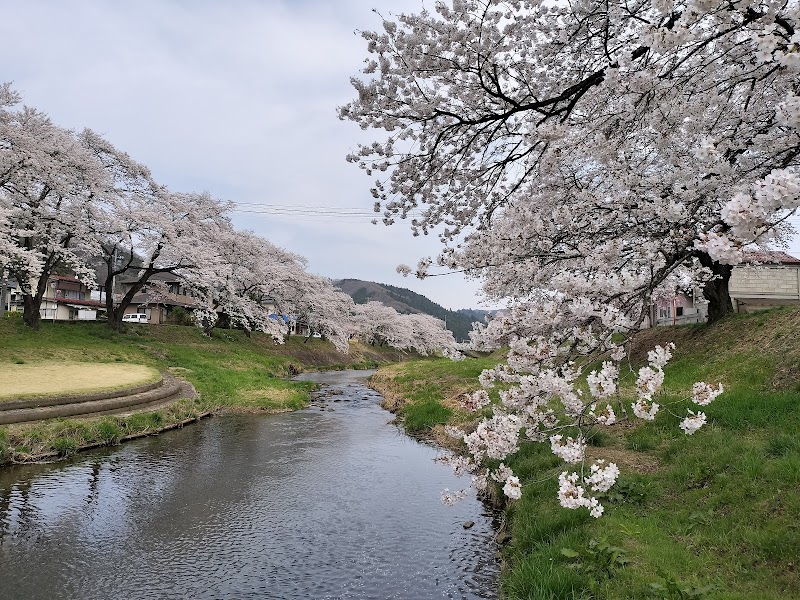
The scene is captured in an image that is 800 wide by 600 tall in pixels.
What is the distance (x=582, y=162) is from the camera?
23.7 ft

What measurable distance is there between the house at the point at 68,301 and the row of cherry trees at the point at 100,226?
65.7 ft

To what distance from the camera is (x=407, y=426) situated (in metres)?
17.5

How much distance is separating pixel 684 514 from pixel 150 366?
24761mm

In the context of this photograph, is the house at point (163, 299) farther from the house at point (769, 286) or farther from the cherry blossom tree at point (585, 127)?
the cherry blossom tree at point (585, 127)

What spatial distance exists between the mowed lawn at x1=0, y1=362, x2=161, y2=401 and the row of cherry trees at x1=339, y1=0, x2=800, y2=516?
13.3 m

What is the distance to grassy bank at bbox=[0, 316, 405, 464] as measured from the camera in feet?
41.9

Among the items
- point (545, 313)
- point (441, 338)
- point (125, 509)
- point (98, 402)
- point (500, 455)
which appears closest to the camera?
point (545, 313)

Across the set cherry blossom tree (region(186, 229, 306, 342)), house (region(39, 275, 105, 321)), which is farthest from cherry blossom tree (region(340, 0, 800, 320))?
house (region(39, 275, 105, 321))

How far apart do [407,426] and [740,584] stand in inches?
516

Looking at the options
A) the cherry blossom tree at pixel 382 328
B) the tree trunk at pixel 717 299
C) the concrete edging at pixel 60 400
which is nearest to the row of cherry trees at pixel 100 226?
the concrete edging at pixel 60 400

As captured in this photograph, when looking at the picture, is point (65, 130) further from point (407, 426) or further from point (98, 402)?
point (407, 426)

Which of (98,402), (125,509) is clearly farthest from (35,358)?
(125,509)

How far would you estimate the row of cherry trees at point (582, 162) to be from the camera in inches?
177

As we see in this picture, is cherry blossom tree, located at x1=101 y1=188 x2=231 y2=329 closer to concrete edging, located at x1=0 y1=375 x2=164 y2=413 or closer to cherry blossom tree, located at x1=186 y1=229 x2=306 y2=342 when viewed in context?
cherry blossom tree, located at x1=186 y1=229 x2=306 y2=342
